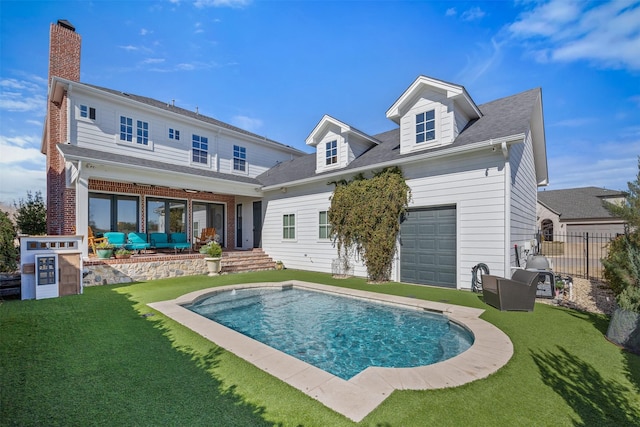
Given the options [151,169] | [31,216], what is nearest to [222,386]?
[151,169]

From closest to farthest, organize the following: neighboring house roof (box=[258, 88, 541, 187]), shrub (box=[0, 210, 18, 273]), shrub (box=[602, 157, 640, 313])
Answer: shrub (box=[602, 157, 640, 313]), shrub (box=[0, 210, 18, 273]), neighboring house roof (box=[258, 88, 541, 187])

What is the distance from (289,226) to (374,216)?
497cm

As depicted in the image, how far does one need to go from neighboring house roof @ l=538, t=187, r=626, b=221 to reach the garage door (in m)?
26.6

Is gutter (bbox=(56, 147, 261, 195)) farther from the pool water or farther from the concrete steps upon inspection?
the pool water

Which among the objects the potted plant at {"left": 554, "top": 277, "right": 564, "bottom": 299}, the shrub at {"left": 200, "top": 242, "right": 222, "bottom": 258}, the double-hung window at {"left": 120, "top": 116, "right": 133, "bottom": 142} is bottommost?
the potted plant at {"left": 554, "top": 277, "right": 564, "bottom": 299}

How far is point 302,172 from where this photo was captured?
13344 millimetres

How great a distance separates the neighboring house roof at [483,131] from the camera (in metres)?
7.73

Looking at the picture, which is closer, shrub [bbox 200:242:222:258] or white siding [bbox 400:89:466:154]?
white siding [bbox 400:89:466:154]

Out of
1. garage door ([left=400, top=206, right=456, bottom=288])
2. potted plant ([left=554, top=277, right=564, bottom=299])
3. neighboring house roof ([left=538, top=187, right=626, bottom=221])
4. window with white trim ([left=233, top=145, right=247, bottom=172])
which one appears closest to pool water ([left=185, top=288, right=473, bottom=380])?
garage door ([left=400, top=206, right=456, bottom=288])

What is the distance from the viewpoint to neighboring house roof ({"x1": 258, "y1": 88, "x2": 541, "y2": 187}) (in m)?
7.73

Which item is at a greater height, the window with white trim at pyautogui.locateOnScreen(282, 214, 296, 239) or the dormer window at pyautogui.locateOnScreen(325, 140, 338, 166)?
the dormer window at pyautogui.locateOnScreen(325, 140, 338, 166)

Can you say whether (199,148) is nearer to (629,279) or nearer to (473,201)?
(473,201)

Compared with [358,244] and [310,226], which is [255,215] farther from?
[358,244]

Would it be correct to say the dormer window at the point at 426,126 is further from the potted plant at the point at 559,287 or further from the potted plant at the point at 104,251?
the potted plant at the point at 104,251
